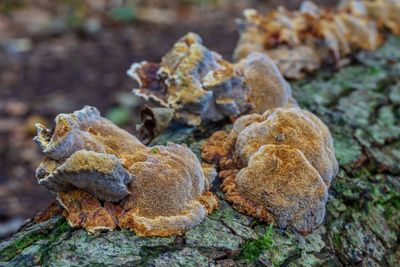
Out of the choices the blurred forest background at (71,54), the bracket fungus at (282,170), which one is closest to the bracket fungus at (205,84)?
the bracket fungus at (282,170)

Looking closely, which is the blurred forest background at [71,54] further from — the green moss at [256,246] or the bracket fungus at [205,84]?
the green moss at [256,246]

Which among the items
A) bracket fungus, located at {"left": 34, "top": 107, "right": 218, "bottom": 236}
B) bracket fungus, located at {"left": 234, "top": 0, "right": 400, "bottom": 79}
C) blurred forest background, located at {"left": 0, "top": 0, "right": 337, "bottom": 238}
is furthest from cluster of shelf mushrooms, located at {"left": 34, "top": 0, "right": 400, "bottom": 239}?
blurred forest background, located at {"left": 0, "top": 0, "right": 337, "bottom": 238}

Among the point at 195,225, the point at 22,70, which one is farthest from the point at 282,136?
the point at 22,70

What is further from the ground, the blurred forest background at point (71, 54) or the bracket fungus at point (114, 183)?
the bracket fungus at point (114, 183)

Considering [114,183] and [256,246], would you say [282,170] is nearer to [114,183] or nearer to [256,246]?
[256,246]

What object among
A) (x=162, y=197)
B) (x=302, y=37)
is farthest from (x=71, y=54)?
(x=162, y=197)

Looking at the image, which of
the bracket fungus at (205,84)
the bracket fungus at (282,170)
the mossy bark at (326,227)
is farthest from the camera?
the bracket fungus at (205,84)
